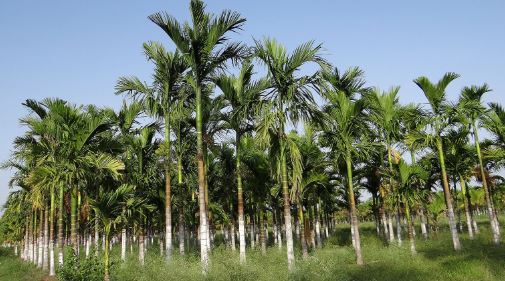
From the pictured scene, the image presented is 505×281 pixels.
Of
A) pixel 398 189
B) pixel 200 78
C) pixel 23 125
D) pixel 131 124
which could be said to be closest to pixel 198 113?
pixel 200 78

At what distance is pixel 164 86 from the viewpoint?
758 inches

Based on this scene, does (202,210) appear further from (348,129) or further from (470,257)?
(470,257)

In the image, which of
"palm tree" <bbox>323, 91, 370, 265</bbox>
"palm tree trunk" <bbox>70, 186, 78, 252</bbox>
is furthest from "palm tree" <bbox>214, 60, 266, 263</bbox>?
"palm tree trunk" <bbox>70, 186, 78, 252</bbox>

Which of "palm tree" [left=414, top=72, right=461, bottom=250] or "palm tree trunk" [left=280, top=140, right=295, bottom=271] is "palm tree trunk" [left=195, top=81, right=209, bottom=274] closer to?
"palm tree trunk" [left=280, top=140, right=295, bottom=271]

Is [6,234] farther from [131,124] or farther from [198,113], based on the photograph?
[198,113]

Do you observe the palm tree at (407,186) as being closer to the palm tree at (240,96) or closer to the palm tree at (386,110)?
the palm tree at (386,110)

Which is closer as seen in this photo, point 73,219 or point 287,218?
point 287,218

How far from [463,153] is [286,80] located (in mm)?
19373

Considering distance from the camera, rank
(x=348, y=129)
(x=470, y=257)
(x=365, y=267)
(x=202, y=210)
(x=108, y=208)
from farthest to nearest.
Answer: (x=348, y=129) < (x=365, y=267) < (x=470, y=257) < (x=202, y=210) < (x=108, y=208)

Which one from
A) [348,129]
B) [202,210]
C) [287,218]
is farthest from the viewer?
[348,129]

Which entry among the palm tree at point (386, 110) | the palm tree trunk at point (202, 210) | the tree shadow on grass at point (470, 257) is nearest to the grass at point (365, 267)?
the tree shadow on grass at point (470, 257)

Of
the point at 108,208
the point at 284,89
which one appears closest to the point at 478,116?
the point at 284,89

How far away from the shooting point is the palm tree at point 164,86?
18812 mm

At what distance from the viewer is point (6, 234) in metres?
78.4
